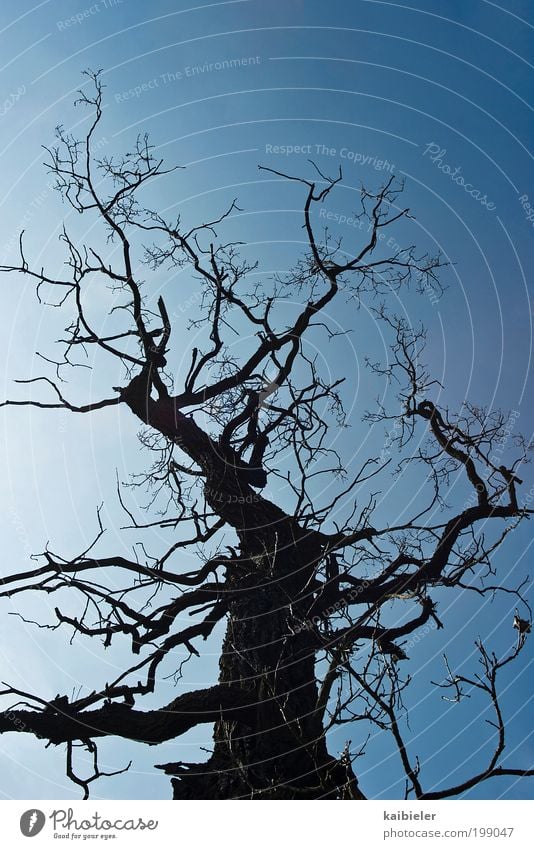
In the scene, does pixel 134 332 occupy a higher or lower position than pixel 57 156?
lower

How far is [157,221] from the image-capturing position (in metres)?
7.81

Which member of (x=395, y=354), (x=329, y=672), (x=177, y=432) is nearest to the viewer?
(x=329, y=672)

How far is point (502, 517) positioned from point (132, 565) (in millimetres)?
4341
